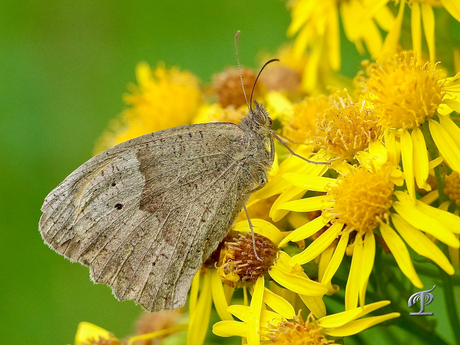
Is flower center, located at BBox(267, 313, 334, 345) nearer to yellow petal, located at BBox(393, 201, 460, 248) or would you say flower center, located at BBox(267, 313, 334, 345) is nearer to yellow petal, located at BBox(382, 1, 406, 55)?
yellow petal, located at BBox(393, 201, 460, 248)

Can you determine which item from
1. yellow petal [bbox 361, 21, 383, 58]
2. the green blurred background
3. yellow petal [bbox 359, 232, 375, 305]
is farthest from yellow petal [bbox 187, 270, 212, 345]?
the green blurred background

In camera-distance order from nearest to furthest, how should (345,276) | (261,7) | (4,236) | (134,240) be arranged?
(345,276), (134,240), (4,236), (261,7)

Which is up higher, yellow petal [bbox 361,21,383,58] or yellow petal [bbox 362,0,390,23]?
yellow petal [bbox 361,21,383,58]

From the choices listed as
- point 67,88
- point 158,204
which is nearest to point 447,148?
point 158,204

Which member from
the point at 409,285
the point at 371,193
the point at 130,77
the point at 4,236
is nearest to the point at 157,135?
the point at 371,193

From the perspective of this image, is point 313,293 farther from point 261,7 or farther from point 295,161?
point 261,7

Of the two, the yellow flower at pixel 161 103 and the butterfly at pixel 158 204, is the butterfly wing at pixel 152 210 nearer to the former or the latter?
the butterfly at pixel 158 204

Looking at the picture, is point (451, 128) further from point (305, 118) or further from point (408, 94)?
point (305, 118)
